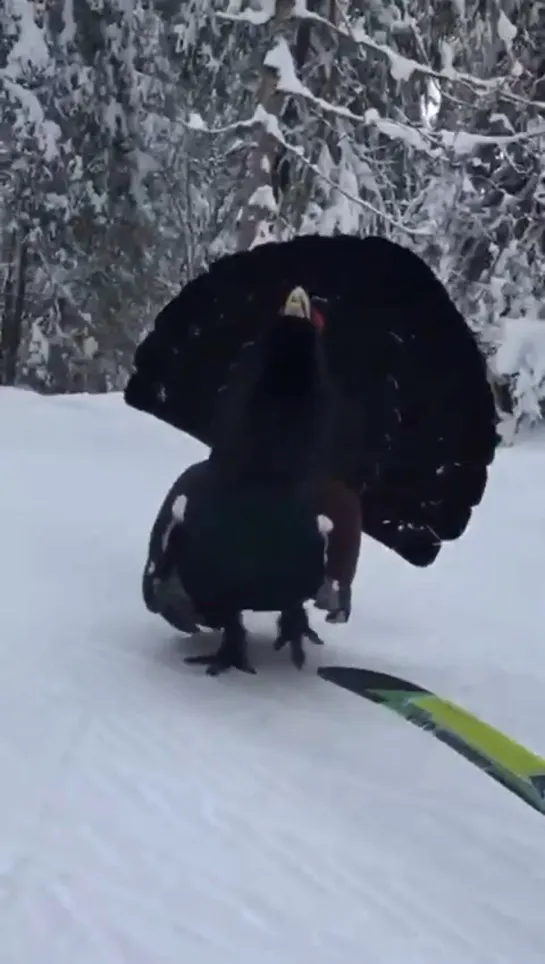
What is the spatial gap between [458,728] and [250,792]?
658mm

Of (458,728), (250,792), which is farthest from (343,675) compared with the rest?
(250,792)

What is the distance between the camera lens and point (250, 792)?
7.98 feet

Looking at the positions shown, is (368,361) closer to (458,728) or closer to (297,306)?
(297,306)

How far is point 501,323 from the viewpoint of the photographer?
39.8 feet

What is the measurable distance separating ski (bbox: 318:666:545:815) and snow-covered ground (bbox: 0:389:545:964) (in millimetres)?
37

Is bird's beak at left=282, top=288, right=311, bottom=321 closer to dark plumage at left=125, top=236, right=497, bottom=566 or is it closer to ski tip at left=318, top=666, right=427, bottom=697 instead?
dark plumage at left=125, top=236, right=497, bottom=566

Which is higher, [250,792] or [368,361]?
[368,361]

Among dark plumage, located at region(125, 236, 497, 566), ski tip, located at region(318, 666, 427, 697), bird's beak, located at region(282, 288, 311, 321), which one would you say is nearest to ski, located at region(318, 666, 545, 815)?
ski tip, located at region(318, 666, 427, 697)

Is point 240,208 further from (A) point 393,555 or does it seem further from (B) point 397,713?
(B) point 397,713

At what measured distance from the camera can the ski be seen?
2.56m

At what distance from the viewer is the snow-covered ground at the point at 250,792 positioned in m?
1.88

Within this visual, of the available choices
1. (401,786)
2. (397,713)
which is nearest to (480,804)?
(401,786)

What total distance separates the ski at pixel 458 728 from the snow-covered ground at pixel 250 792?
0.04 metres

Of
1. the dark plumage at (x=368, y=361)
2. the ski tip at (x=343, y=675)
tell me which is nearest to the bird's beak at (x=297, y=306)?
the dark plumage at (x=368, y=361)
